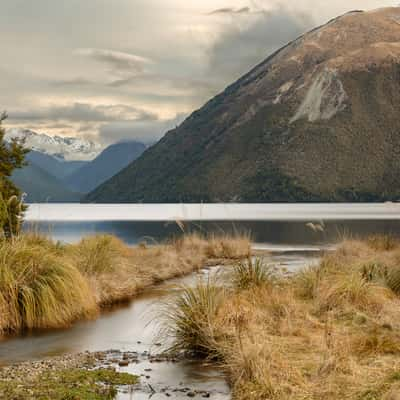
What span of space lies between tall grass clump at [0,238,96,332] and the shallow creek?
49 centimetres

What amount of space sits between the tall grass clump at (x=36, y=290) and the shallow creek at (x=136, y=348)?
1.62 feet

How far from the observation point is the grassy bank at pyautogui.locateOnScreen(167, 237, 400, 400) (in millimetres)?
8703

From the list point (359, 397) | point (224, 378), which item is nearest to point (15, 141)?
point (224, 378)

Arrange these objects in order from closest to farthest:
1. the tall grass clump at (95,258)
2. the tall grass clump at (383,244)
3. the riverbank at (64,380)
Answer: the riverbank at (64,380) → the tall grass clump at (95,258) → the tall grass clump at (383,244)

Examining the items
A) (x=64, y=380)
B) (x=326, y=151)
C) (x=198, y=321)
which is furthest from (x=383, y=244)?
(x=326, y=151)

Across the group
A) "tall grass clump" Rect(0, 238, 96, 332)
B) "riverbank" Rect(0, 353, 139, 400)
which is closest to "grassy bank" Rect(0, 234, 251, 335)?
"tall grass clump" Rect(0, 238, 96, 332)

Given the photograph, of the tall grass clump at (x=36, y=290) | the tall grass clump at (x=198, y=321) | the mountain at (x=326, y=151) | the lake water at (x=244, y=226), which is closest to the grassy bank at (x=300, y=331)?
the tall grass clump at (x=198, y=321)

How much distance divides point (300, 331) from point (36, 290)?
19.2 feet

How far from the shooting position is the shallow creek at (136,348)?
939 cm

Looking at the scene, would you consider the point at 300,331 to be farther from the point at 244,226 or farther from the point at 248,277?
the point at 244,226

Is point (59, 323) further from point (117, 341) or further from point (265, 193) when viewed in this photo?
point (265, 193)

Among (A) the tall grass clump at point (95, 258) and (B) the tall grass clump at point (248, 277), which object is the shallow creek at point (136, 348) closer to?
(B) the tall grass clump at point (248, 277)

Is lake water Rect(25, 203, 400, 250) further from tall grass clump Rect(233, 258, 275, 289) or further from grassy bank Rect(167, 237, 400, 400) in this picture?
grassy bank Rect(167, 237, 400, 400)

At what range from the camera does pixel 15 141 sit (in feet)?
79.2
